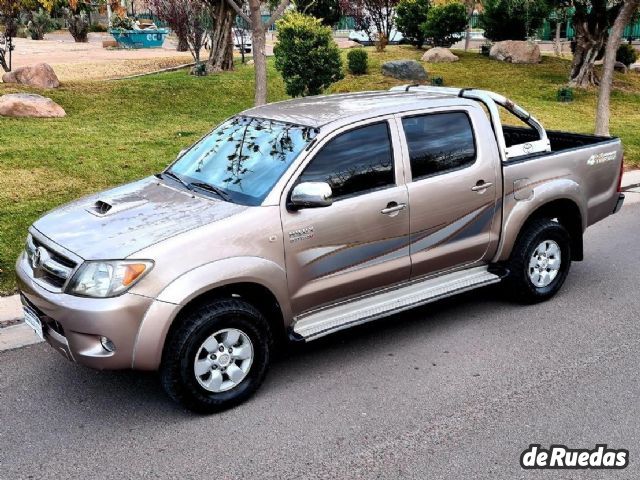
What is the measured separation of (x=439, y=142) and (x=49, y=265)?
117 inches

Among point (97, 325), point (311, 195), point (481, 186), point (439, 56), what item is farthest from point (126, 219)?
point (439, 56)

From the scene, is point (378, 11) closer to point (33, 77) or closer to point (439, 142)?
point (33, 77)

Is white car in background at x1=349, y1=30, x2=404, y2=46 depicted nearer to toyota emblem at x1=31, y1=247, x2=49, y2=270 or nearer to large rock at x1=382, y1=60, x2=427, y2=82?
large rock at x1=382, y1=60, x2=427, y2=82

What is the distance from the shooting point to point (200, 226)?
4.46 metres

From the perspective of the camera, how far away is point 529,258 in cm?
603

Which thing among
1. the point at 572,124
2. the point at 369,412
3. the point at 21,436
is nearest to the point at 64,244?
the point at 21,436

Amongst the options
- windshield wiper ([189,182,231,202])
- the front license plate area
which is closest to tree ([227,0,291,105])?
windshield wiper ([189,182,231,202])

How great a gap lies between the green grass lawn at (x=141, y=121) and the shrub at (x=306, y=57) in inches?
38.0

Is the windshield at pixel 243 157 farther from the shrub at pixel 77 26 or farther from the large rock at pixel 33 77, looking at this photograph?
the shrub at pixel 77 26

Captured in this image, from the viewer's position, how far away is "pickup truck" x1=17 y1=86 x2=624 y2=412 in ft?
14.0

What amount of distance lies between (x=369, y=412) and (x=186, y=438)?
3.74 feet

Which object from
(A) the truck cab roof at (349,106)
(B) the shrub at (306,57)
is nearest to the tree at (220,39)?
(B) the shrub at (306,57)

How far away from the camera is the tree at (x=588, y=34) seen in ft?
61.0

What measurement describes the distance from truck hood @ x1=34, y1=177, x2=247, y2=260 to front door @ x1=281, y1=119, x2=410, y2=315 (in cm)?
53
